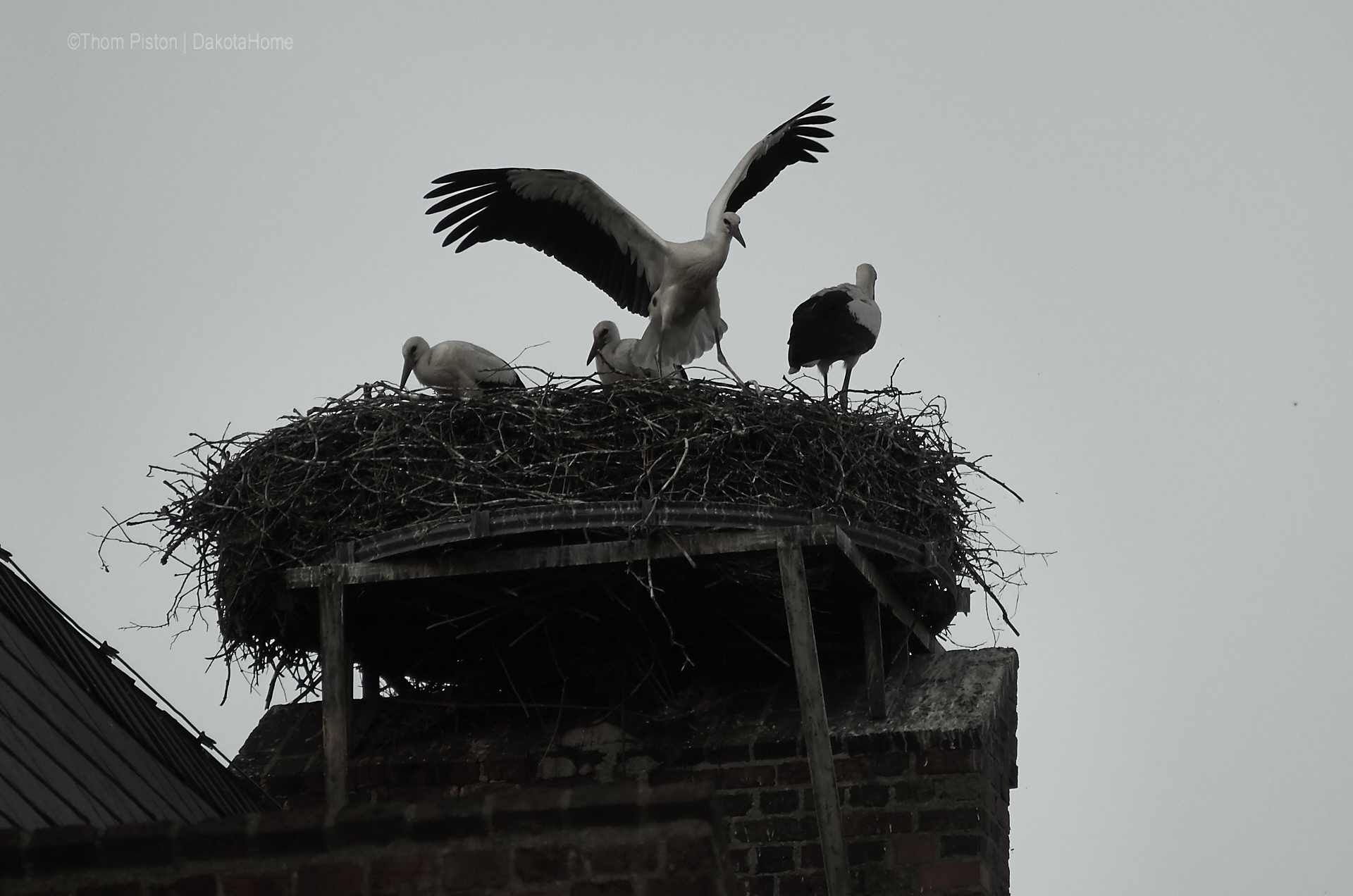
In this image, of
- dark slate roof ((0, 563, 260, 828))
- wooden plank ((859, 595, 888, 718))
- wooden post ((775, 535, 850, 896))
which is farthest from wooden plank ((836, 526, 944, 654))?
dark slate roof ((0, 563, 260, 828))

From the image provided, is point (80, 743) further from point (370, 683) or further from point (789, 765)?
point (789, 765)

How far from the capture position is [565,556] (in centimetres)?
717

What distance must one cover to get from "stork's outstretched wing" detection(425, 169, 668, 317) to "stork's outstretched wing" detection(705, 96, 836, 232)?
57 cm

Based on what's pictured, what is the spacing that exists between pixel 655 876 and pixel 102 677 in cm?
439

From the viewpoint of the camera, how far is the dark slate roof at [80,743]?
19.4 feet

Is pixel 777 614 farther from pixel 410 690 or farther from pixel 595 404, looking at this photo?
pixel 410 690

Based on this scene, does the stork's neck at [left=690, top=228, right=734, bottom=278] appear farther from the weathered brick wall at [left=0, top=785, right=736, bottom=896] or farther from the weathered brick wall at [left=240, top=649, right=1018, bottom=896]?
the weathered brick wall at [left=0, top=785, right=736, bottom=896]

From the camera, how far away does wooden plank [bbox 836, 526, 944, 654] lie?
7137 millimetres

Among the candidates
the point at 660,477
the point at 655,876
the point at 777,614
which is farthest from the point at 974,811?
the point at 655,876

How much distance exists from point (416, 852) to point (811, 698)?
2.89m

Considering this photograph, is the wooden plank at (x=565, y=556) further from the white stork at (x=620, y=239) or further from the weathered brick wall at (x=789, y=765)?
the white stork at (x=620, y=239)

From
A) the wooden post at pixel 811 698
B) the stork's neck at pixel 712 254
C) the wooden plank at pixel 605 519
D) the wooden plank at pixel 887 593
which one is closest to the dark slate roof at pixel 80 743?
the wooden plank at pixel 605 519

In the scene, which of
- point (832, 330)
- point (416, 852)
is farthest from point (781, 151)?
point (416, 852)

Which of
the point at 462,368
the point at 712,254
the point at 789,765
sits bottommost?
the point at 789,765
